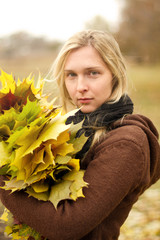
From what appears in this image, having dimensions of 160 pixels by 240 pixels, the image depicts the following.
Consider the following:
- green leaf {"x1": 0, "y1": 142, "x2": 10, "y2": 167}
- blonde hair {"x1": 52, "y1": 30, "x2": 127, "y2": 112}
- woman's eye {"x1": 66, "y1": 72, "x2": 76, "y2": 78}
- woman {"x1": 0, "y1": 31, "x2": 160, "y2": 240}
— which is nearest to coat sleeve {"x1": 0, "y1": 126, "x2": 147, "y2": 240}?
woman {"x1": 0, "y1": 31, "x2": 160, "y2": 240}

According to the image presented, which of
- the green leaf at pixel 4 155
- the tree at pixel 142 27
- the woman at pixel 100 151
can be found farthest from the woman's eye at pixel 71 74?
the tree at pixel 142 27

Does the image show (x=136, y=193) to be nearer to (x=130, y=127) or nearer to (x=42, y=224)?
(x=130, y=127)

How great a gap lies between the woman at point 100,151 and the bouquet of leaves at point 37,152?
7 centimetres

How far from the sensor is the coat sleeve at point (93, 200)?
1400 mm

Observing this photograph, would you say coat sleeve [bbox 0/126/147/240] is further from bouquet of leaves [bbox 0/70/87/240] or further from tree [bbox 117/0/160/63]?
tree [bbox 117/0/160/63]

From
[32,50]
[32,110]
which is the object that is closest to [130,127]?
[32,110]

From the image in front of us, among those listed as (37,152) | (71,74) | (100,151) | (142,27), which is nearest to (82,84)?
(71,74)

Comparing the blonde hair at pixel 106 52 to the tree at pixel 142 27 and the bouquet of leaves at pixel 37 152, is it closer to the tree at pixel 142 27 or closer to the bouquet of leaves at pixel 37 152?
the bouquet of leaves at pixel 37 152

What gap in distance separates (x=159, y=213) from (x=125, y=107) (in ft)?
10.4

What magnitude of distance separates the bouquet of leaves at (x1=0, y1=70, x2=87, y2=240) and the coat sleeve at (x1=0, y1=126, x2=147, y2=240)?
0.06 meters

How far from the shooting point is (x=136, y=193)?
1.65 meters

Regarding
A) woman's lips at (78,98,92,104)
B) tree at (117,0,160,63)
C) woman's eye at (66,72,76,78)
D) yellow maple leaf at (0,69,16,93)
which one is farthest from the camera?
tree at (117,0,160,63)

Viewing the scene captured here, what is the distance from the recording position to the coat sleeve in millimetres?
1400

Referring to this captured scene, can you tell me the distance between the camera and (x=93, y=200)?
4.62 feet
